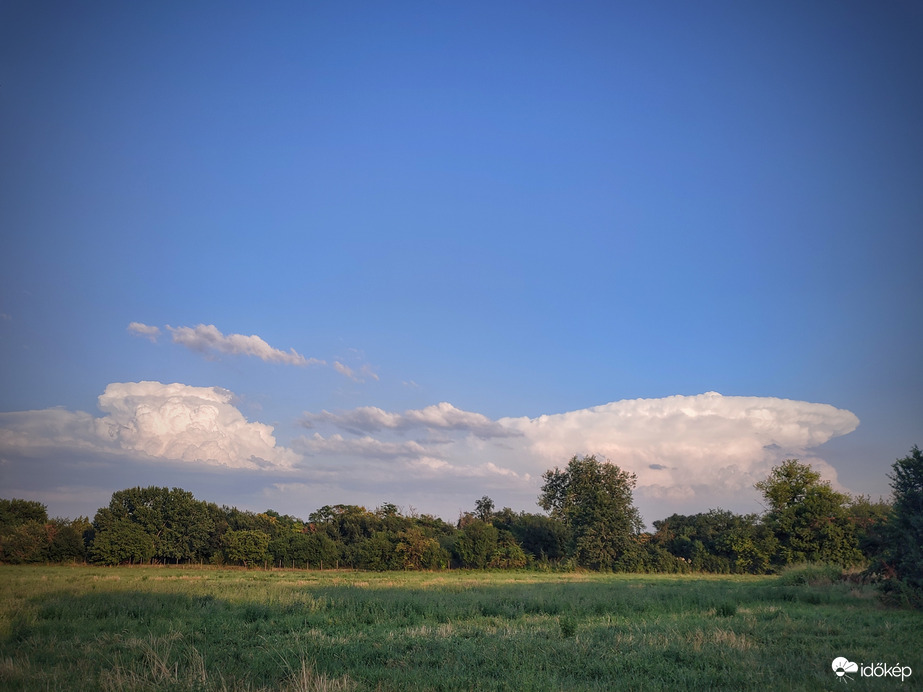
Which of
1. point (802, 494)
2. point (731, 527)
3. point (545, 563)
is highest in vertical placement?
point (802, 494)

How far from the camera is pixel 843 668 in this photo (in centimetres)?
862

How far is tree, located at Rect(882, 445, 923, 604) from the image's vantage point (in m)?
15.9

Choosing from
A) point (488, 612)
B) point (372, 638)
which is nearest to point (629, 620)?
point (488, 612)

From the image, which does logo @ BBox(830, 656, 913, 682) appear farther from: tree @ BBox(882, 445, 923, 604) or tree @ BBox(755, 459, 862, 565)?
tree @ BBox(755, 459, 862, 565)

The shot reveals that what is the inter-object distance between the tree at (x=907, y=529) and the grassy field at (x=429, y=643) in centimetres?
136

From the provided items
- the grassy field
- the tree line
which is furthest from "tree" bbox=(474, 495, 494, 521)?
the grassy field

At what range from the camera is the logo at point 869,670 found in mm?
8242

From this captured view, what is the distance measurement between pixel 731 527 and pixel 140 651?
61.5m

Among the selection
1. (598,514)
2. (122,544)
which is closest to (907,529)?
(598,514)

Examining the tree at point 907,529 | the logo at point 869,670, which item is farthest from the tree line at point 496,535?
the logo at point 869,670

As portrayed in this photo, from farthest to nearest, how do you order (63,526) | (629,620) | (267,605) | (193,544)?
(193,544), (63,526), (267,605), (629,620)

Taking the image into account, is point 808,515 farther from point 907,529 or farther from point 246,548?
point 246,548

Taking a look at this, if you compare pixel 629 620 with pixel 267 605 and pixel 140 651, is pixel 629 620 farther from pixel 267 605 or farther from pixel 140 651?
pixel 140 651

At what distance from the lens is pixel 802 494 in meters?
46.9
